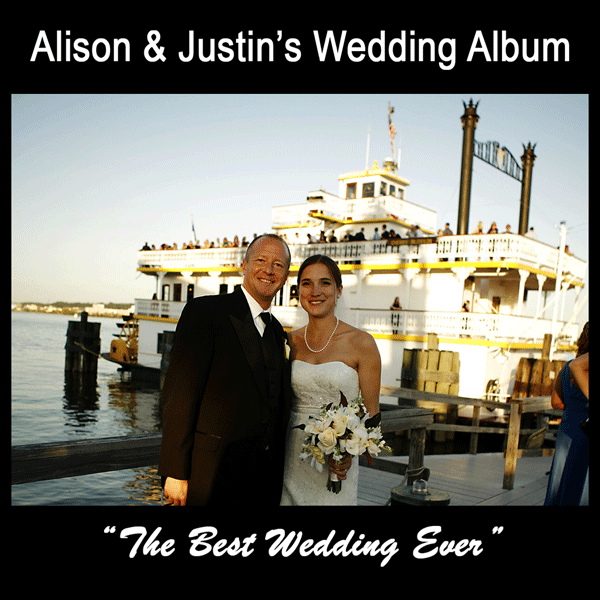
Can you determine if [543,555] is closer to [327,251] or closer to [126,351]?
[327,251]

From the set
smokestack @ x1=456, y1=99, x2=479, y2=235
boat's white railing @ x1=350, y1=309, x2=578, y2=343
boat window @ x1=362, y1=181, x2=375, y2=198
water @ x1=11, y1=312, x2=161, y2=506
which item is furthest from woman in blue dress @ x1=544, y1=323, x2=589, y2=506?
boat window @ x1=362, y1=181, x2=375, y2=198

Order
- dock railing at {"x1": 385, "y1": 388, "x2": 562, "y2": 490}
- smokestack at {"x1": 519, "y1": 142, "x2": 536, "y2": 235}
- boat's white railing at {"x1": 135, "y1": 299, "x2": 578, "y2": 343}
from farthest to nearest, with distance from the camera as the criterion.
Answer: smokestack at {"x1": 519, "y1": 142, "x2": 536, "y2": 235} → boat's white railing at {"x1": 135, "y1": 299, "x2": 578, "y2": 343} → dock railing at {"x1": 385, "y1": 388, "x2": 562, "y2": 490}

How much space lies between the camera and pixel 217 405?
2.76 meters

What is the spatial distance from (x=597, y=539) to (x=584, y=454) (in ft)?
1.84

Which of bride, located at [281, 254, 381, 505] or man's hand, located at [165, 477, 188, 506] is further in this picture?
bride, located at [281, 254, 381, 505]

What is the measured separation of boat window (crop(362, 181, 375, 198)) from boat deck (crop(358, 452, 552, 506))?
21750 millimetres

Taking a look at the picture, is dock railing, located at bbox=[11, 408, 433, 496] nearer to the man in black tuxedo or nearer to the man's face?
the man in black tuxedo

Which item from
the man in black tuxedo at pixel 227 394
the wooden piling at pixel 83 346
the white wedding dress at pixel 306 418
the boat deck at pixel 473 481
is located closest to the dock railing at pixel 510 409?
the boat deck at pixel 473 481

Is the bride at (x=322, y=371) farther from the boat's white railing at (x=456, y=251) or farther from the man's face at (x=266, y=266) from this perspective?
the boat's white railing at (x=456, y=251)

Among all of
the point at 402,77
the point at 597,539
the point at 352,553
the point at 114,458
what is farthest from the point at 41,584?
the point at 402,77

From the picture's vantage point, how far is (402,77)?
491 cm

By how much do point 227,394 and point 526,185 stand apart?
24.4 metres

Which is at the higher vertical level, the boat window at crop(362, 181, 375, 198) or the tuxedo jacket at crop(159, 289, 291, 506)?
the boat window at crop(362, 181, 375, 198)

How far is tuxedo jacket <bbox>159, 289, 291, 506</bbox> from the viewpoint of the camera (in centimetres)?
268
